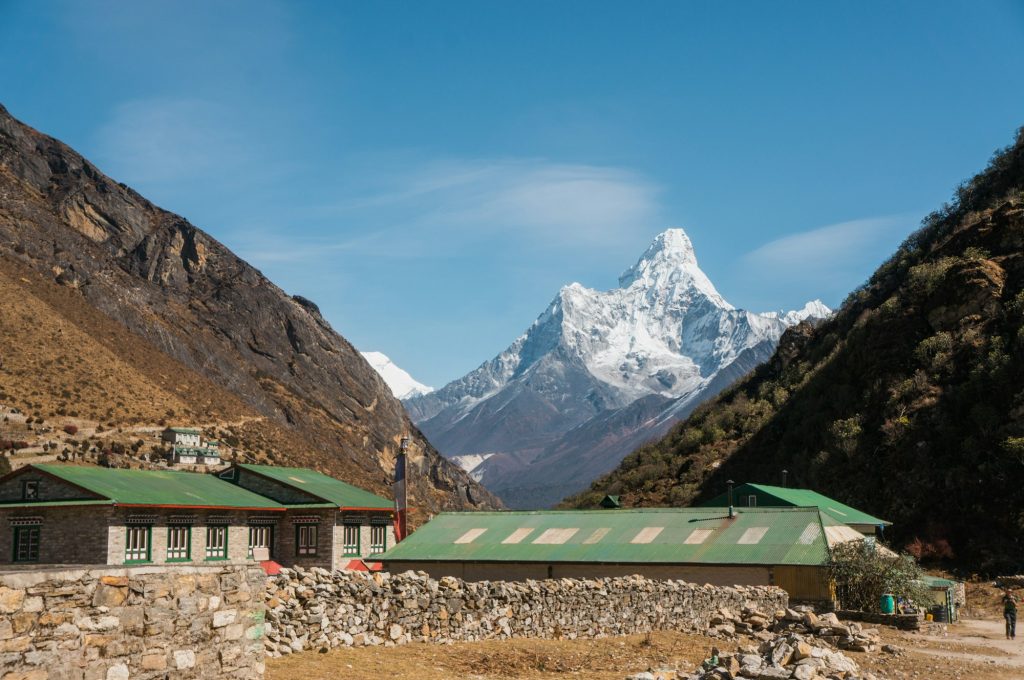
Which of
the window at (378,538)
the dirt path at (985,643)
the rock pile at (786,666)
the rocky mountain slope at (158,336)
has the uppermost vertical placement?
the rocky mountain slope at (158,336)

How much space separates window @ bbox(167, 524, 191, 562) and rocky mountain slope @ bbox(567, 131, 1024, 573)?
1773 inches

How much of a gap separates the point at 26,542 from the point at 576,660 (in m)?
34.4

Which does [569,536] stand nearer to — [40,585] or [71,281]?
[40,585]

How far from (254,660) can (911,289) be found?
297 feet

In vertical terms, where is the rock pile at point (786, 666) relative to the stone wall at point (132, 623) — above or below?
below

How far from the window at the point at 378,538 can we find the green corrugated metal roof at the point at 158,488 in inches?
270

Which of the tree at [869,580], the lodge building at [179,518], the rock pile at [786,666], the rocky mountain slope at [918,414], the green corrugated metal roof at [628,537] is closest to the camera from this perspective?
the rock pile at [786,666]

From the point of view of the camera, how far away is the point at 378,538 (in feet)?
192

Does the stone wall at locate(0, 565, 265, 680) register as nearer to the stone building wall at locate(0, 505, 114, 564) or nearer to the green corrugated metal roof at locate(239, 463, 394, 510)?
the stone building wall at locate(0, 505, 114, 564)

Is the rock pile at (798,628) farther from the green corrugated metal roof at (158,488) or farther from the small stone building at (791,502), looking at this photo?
the green corrugated metal roof at (158,488)

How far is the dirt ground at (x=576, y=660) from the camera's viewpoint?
55.6 ft

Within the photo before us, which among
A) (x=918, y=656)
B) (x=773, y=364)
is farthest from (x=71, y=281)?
(x=918, y=656)

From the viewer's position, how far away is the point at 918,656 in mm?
27812

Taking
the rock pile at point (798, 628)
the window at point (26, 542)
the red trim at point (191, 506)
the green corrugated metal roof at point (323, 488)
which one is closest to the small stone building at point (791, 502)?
the green corrugated metal roof at point (323, 488)
